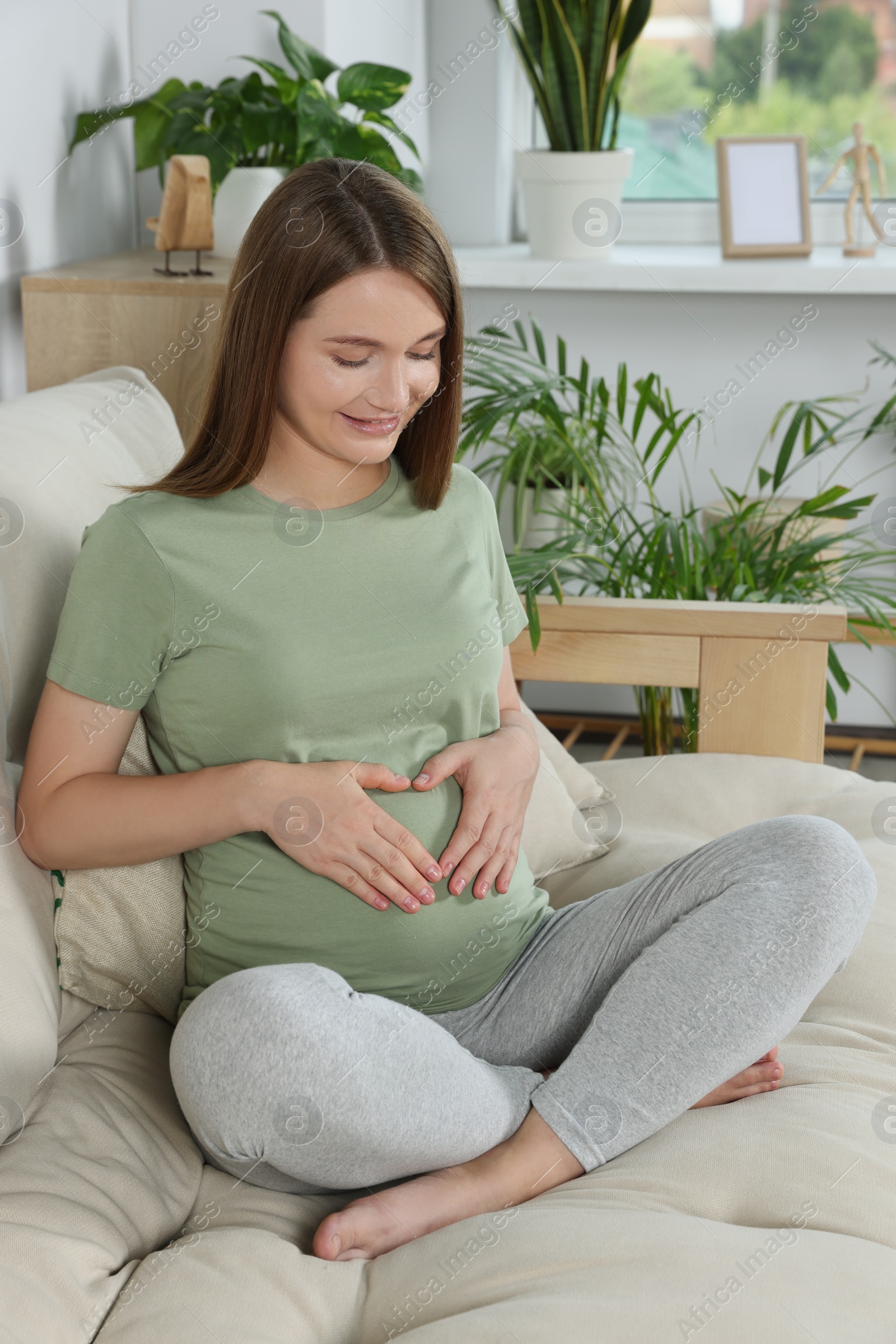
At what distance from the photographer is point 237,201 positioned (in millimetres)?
1638

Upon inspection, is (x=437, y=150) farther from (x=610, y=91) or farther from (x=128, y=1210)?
(x=128, y=1210)

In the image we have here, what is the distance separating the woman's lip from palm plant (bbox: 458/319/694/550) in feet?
1.79

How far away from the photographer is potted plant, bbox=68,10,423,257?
65.9 inches

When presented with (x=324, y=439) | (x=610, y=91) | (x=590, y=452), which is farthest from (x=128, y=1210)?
(x=610, y=91)

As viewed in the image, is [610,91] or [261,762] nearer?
[261,762]

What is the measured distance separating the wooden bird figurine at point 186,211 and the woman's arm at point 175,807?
874mm

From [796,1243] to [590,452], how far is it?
5.01 ft

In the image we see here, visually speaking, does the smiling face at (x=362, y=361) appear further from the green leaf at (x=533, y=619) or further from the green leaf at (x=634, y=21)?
the green leaf at (x=634, y=21)

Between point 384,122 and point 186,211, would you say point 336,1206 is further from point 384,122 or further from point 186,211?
point 384,122

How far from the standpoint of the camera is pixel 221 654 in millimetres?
946

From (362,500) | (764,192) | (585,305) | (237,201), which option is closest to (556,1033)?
(362,500)

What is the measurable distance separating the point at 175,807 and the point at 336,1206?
1.01 feet

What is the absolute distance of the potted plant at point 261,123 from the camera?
167 cm

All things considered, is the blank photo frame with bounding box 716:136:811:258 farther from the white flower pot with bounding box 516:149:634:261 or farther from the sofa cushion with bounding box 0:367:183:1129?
the sofa cushion with bounding box 0:367:183:1129
